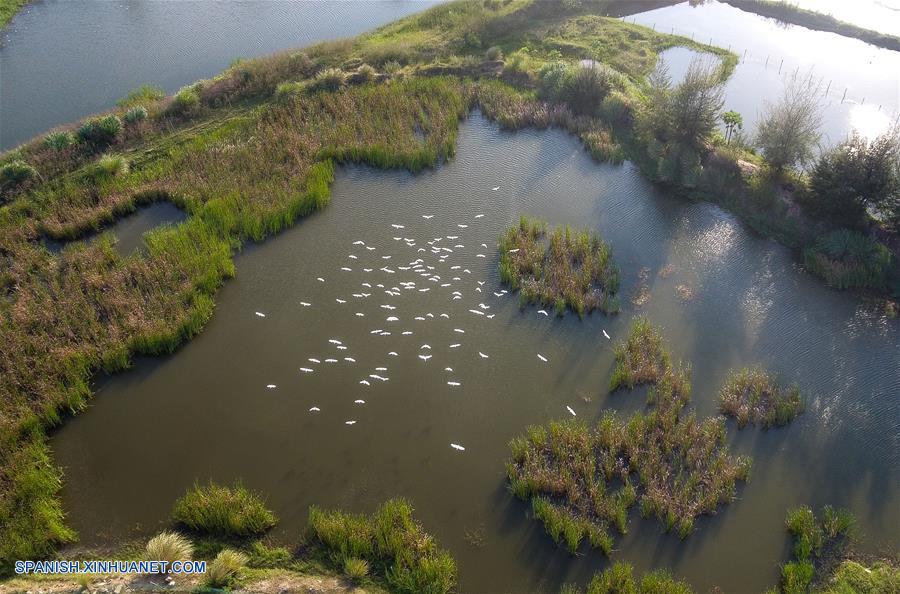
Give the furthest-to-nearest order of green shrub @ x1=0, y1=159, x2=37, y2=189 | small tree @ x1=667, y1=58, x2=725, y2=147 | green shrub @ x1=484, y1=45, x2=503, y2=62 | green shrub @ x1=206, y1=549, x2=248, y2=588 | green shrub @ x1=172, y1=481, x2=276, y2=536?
1. green shrub @ x1=484, y1=45, x2=503, y2=62
2. small tree @ x1=667, y1=58, x2=725, y2=147
3. green shrub @ x1=0, y1=159, x2=37, y2=189
4. green shrub @ x1=172, y1=481, x2=276, y2=536
5. green shrub @ x1=206, y1=549, x2=248, y2=588

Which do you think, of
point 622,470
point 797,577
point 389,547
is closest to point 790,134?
point 622,470

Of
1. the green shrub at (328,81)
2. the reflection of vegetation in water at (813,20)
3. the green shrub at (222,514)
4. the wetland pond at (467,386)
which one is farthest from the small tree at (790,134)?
the green shrub at (222,514)

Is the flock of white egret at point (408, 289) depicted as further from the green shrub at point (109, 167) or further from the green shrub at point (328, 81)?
the green shrub at point (328, 81)

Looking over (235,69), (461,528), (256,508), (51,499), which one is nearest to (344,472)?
(256,508)

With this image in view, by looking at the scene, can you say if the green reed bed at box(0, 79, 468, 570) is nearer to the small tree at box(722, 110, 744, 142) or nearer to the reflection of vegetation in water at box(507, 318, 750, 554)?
the reflection of vegetation in water at box(507, 318, 750, 554)

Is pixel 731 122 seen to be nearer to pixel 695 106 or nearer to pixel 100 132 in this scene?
pixel 695 106

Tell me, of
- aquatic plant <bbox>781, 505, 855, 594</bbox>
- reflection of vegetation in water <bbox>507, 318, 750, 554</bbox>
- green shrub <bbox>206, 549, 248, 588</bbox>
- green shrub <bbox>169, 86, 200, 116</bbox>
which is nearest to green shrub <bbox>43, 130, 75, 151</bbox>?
green shrub <bbox>169, 86, 200, 116</bbox>

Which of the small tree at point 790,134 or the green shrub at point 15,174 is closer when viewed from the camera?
the small tree at point 790,134

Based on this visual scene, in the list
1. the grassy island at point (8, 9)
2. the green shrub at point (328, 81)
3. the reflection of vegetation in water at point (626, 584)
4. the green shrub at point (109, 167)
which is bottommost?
the reflection of vegetation in water at point (626, 584)
